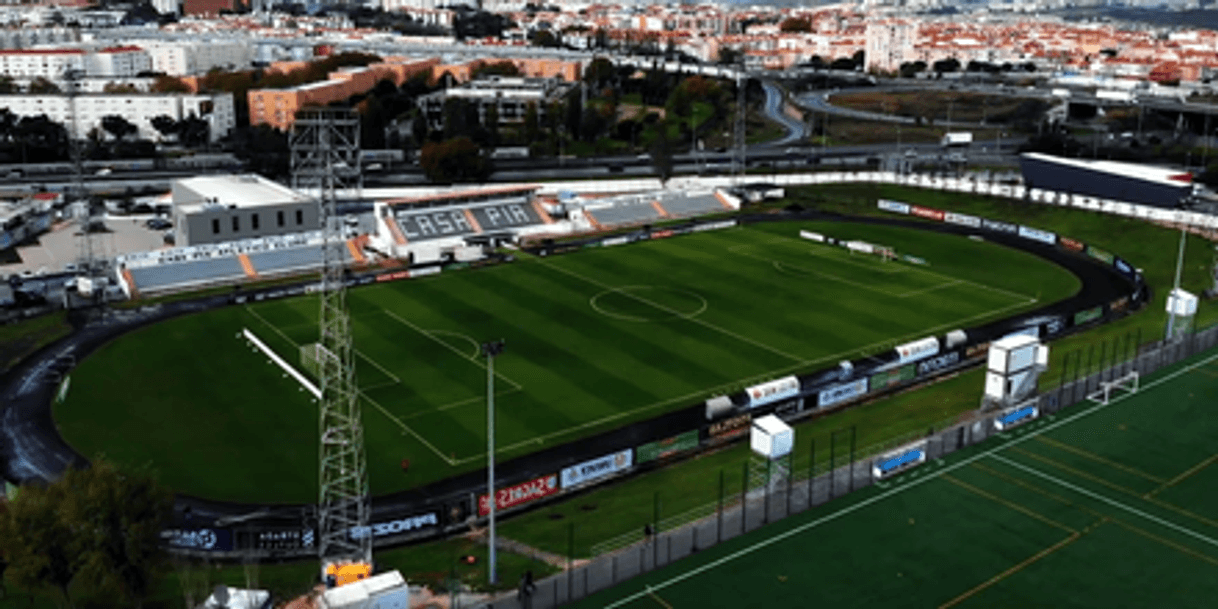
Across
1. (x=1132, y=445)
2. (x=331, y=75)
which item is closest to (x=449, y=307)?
(x=1132, y=445)

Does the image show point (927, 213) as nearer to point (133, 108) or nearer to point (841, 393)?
point (841, 393)

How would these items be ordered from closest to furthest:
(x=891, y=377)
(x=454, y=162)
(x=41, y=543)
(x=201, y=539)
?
(x=41, y=543) < (x=201, y=539) < (x=891, y=377) < (x=454, y=162)

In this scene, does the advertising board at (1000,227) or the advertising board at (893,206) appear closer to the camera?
the advertising board at (1000,227)

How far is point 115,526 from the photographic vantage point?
82.2ft

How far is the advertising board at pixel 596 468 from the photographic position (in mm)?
35312

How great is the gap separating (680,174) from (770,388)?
6567 centimetres

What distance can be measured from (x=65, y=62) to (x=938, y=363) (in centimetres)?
16946

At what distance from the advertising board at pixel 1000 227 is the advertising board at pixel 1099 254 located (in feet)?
21.3

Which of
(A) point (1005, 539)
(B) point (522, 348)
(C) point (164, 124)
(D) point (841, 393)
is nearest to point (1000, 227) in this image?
(D) point (841, 393)

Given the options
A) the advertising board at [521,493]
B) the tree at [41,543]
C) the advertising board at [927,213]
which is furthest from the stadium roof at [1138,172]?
the tree at [41,543]

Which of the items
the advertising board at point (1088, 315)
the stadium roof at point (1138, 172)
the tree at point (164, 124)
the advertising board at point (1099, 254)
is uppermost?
the stadium roof at point (1138, 172)

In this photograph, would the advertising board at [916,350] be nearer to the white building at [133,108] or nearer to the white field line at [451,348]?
the white field line at [451,348]

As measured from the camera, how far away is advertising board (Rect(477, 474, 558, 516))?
1313 inches

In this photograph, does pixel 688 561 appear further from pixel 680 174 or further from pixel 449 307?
pixel 680 174
